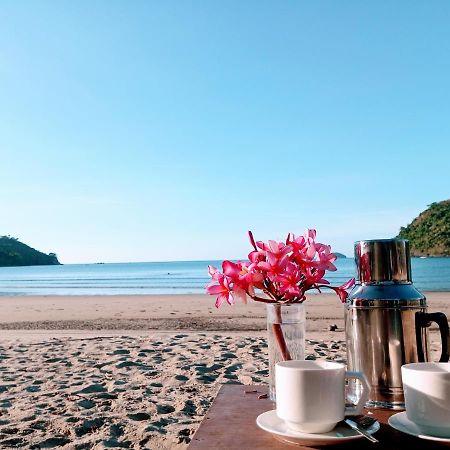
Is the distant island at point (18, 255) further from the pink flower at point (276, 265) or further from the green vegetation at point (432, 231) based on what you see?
the pink flower at point (276, 265)

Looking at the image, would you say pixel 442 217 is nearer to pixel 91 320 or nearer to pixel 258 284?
pixel 91 320

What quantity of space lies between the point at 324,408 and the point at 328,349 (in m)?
5.07

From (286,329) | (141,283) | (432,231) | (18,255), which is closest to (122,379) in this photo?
(286,329)

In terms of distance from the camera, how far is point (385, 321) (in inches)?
58.7

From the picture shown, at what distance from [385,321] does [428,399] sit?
313 mm

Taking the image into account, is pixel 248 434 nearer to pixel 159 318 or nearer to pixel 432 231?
pixel 159 318

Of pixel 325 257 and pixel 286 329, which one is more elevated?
pixel 325 257

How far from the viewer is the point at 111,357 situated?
5.69 meters

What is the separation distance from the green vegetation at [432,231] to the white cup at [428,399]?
217 feet

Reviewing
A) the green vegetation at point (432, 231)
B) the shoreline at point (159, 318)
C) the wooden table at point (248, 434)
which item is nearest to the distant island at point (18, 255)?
the green vegetation at point (432, 231)

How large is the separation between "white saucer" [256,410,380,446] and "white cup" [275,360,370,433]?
0.06 ft

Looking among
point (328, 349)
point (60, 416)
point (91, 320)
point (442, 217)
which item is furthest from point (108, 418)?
point (442, 217)

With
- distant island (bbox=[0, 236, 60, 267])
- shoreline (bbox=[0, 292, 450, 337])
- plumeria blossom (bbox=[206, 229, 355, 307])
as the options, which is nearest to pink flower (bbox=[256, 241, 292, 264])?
plumeria blossom (bbox=[206, 229, 355, 307])

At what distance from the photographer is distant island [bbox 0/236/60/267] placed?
11269 centimetres
